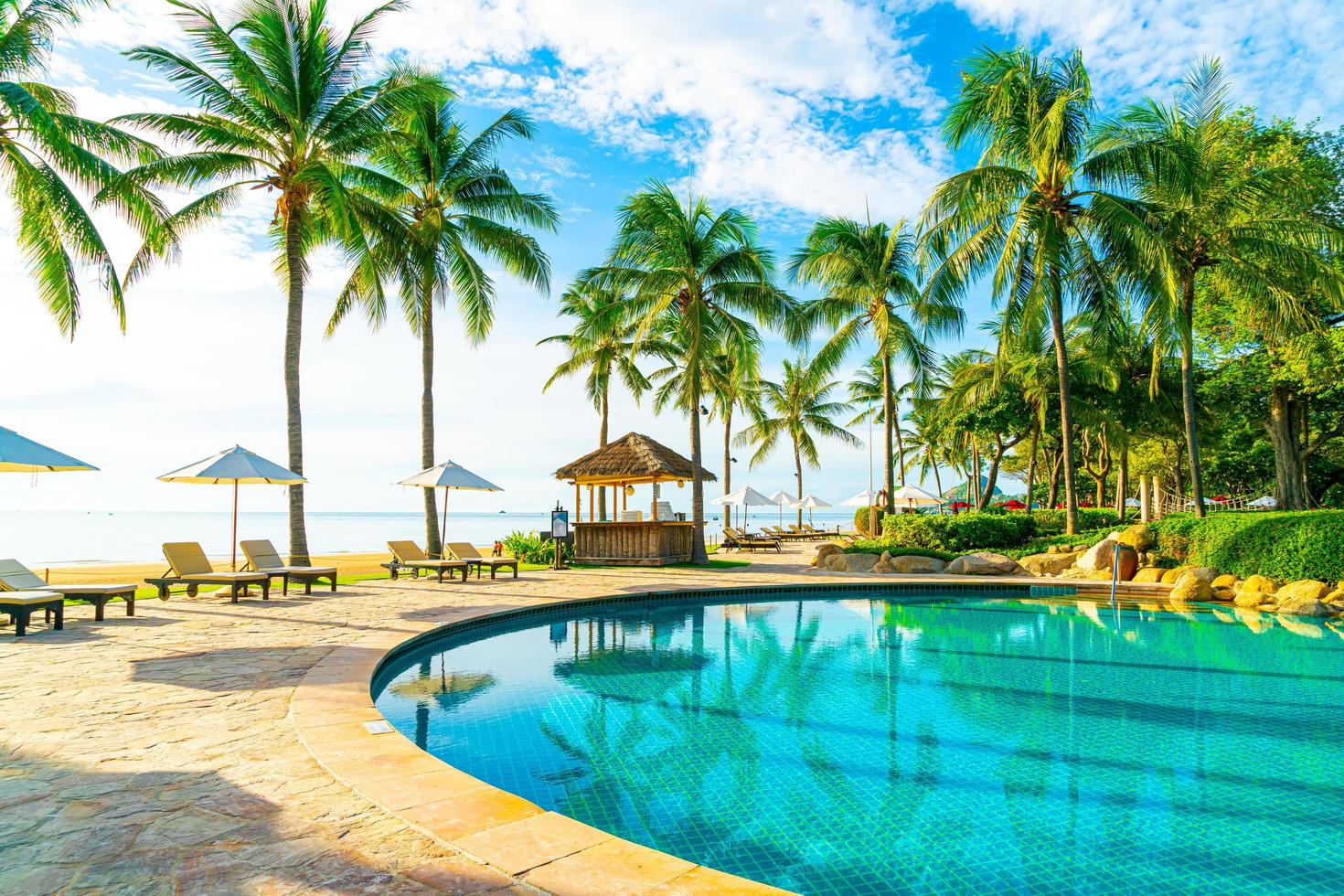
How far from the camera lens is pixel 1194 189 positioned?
1379 centimetres

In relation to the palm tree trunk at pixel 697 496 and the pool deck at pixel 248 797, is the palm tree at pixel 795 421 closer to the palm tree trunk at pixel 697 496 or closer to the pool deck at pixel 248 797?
the palm tree trunk at pixel 697 496

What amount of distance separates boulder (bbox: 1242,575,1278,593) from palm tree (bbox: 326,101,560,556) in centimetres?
1649

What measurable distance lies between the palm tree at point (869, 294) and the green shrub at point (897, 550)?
1.94m

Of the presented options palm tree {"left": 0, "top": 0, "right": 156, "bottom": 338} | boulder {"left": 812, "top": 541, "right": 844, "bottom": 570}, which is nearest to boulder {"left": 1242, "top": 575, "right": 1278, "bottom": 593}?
boulder {"left": 812, "top": 541, "right": 844, "bottom": 570}

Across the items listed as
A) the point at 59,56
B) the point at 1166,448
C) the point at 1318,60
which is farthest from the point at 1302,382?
the point at 59,56

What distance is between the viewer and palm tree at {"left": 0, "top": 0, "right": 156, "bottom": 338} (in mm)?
11078

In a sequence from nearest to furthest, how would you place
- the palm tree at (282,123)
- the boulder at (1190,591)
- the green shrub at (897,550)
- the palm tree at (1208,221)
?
1. the palm tree at (282,123)
2. the boulder at (1190,591)
3. the palm tree at (1208,221)
4. the green shrub at (897,550)

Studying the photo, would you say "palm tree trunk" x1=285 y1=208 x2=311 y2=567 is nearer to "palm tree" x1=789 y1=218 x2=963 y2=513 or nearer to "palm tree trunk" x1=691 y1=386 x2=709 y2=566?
"palm tree trunk" x1=691 y1=386 x2=709 y2=566

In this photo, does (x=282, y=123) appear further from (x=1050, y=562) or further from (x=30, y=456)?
(x=1050, y=562)

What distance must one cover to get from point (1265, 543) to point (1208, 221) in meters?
7.11

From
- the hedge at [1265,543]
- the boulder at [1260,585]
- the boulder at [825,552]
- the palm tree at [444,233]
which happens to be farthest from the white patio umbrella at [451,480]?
the hedge at [1265,543]

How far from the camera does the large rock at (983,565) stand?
1623 cm

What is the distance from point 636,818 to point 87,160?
12654 millimetres

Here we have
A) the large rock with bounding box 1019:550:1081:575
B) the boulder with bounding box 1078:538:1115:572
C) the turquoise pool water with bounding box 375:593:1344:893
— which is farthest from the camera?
the large rock with bounding box 1019:550:1081:575
